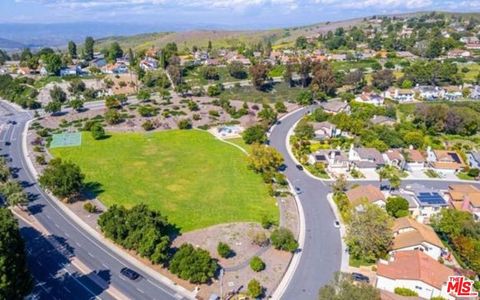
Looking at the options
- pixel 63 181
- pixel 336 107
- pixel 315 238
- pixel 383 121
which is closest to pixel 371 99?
pixel 336 107

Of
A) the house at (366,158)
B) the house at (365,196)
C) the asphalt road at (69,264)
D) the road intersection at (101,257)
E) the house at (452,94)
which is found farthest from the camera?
the house at (452,94)

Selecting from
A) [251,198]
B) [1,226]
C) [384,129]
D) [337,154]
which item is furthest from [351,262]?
[384,129]

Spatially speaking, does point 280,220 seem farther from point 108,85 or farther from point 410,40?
point 410,40

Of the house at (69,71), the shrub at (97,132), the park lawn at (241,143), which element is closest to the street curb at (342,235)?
the park lawn at (241,143)

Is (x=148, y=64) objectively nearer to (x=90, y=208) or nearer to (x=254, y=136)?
(x=254, y=136)

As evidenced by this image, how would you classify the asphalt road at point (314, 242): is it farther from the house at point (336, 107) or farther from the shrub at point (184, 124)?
the house at point (336, 107)

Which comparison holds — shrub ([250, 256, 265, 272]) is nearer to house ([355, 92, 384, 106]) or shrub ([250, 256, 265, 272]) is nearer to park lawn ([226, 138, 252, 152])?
park lawn ([226, 138, 252, 152])
